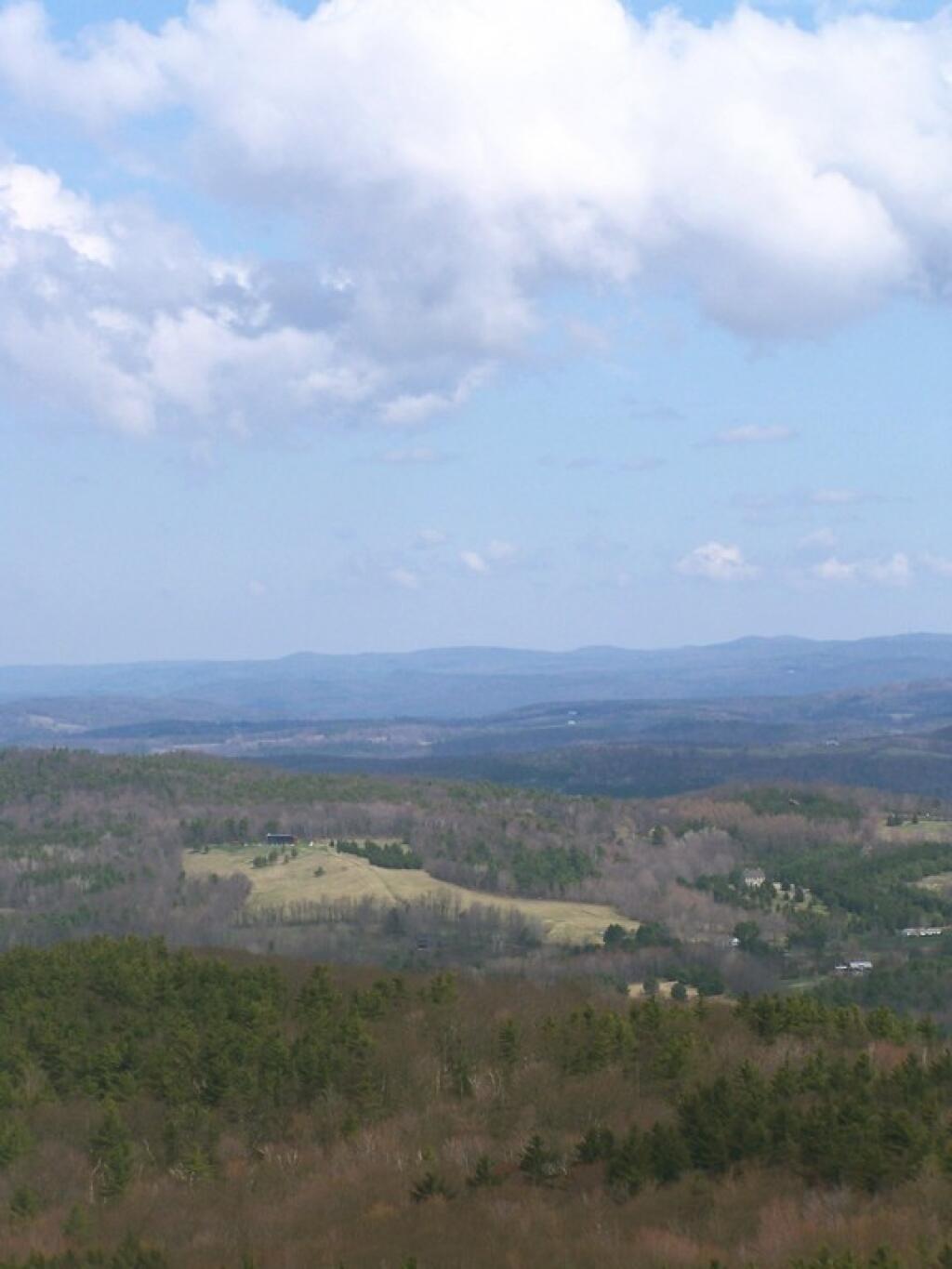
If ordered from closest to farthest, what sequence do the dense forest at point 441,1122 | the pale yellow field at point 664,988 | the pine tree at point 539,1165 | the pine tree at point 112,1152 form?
the dense forest at point 441,1122
the pine tree at point 539,1165
the pine tree at point 112,1152
the pale yellow field at point 664,988

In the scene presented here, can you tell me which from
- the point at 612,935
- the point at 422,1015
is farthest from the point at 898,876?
the point at 422,1015

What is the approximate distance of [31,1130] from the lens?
41.8 meters

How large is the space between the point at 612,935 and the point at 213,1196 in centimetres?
10846

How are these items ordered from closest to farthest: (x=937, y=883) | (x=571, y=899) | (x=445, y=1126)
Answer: (x=445, y=1126) → (x=937, y=883) → (x=571, y=899)

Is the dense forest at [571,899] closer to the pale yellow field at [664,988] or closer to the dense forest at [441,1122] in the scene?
the pale yellow field at [664,988]

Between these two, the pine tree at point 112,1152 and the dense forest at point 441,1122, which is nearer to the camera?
the dense forest at point 441,1122

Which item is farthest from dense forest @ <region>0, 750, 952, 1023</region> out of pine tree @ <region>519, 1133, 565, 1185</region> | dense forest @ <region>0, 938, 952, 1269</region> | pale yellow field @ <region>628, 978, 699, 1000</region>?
pine tree @ <region>519, 1133, 565, 1185</region>

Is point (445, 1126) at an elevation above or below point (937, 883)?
above

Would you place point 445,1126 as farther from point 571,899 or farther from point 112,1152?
point 571,899

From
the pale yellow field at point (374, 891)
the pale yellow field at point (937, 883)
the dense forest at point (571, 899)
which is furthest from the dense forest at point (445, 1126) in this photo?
the pale yellow field at point (937, 883)

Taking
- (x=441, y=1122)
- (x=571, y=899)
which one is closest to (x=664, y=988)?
(x=571, y=899)

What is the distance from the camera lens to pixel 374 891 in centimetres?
16312

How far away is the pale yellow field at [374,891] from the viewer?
152875 millimetres

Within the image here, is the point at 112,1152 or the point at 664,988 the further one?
the point at 664,988
